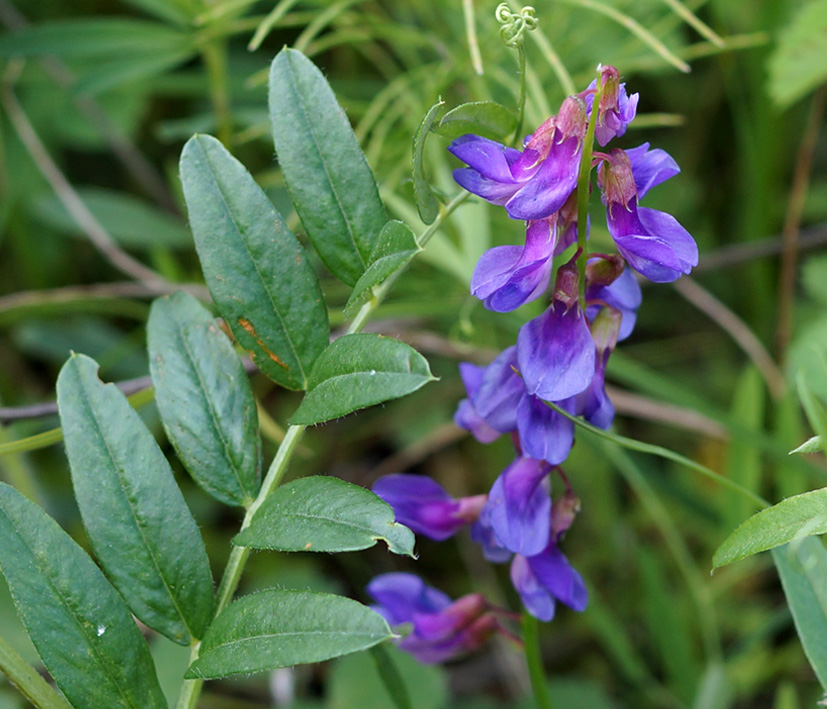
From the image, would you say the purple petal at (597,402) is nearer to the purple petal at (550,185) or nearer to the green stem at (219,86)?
the purple petal at (550,185)

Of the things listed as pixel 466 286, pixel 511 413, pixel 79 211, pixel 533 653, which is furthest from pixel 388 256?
pixel 79 211

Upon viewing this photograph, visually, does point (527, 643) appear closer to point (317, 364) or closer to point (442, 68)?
point (317, 364)

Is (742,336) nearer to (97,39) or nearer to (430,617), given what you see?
(430,617)

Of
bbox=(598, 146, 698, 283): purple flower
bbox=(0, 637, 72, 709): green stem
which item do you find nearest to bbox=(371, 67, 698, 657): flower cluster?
bbox=(598, 146, 698, 283): purple flower

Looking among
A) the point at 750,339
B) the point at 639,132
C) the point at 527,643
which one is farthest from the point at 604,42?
the point at 527,643

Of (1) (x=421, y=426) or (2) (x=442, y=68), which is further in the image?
(1) (x=421, y=426)

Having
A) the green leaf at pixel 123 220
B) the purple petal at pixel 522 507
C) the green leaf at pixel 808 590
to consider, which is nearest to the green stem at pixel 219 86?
the green leaf at pixel 123 220
